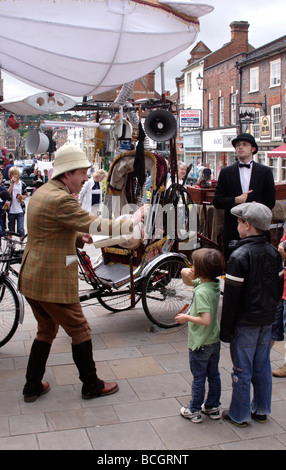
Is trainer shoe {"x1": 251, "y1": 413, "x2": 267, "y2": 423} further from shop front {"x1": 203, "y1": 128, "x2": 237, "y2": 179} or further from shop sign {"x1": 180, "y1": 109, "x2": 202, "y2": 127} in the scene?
shop front {"x1": 203, "y1": 128, "x2": 237, "y2": 179}

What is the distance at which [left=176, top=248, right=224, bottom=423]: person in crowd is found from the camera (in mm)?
3340

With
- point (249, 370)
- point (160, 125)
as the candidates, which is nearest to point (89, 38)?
point (160, 125)

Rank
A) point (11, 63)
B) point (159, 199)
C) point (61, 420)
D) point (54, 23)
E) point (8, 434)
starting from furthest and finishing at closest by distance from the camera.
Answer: point (159, 199) → point (11, 63) → point (54, 23) → point (61, 420) → point (8, 434)

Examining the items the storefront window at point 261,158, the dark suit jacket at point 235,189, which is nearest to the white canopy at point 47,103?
the dark suit jacket at point 235,189

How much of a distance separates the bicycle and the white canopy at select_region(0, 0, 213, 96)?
1.68 m

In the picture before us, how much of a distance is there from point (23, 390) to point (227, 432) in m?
1.54

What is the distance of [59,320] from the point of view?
366cm

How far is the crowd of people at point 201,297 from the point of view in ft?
10.6

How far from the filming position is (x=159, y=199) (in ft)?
18.4

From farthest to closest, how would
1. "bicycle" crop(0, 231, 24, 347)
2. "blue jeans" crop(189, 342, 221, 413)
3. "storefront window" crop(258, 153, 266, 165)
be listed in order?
"storefront window" crop(258, 153, 266, 165)
"bicycle" crop(0, 231, 24, 347)
"blue jeans" crop(189, 342, 221, 413)

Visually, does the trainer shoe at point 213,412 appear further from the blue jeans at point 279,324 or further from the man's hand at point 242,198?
the man's hand at point 242,198

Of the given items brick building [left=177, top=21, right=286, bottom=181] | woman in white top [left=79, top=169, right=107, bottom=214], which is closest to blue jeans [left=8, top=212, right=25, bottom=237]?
woman in white top [left=79, top=169, right=107, bottom=214]
